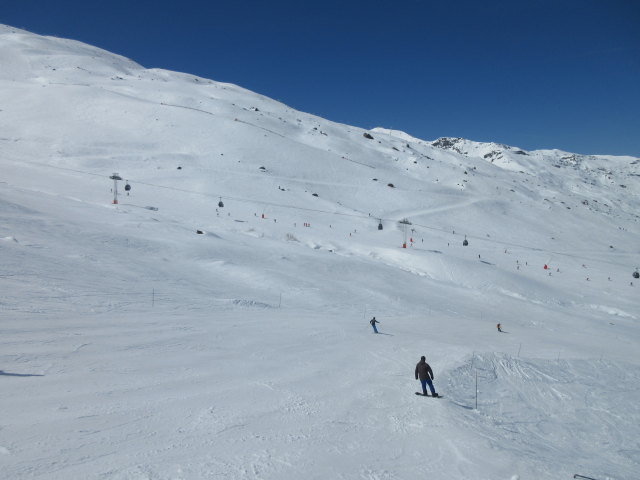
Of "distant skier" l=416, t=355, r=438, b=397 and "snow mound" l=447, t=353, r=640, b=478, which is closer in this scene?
"snow mound" l=447, t=353, r=640, b=478

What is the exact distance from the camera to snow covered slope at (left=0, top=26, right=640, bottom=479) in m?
7.27

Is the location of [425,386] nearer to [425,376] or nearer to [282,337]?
[425,376]

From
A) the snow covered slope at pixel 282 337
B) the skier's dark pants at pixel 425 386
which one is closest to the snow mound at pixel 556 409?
the snow covered slope at pixel 282 337

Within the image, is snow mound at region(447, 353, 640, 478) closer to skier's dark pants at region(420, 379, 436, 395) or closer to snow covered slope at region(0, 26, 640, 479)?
snow covered slope at region(0, 26, 640, 479)

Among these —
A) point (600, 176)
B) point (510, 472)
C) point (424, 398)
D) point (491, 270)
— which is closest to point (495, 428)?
point (424, 398)

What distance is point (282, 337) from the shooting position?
1450 centimetres

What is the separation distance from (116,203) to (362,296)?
23453mm

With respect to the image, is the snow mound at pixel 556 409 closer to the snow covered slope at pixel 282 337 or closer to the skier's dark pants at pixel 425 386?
the snow covered slope at pixel 282 337

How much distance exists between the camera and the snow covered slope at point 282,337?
23.9 ft

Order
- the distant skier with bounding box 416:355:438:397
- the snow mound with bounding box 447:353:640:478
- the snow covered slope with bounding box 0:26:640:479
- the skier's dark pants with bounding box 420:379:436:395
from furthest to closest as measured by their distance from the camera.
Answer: the skier's dark pants with bounding box 420:379:436:395, the distant skier with bounding box 416:355:438:397, the snow mound with bounding box 447:353:640:478, the snow covered slope with bounding box 0:26:640:479

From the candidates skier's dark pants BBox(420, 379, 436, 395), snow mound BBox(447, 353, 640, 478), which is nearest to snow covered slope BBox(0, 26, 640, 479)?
snow mound BBox(447, 353, 640, 478)

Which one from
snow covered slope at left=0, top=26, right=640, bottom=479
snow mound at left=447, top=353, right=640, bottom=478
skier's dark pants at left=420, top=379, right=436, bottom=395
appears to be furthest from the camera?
skier's dark pants at left=420, top=379, right=436, bottom=395

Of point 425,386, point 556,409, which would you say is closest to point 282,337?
point 425,386

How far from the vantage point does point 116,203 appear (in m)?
34.8
